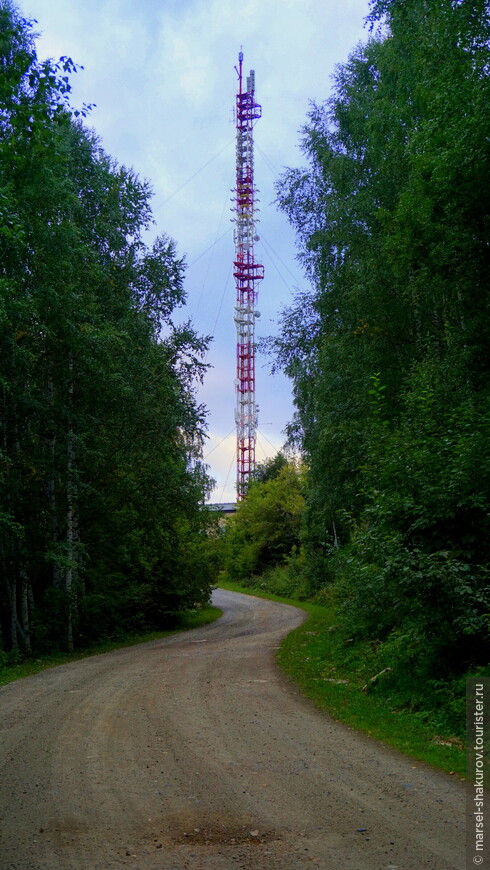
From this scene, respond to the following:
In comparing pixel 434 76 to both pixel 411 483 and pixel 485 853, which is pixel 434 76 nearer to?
pixel 411 483

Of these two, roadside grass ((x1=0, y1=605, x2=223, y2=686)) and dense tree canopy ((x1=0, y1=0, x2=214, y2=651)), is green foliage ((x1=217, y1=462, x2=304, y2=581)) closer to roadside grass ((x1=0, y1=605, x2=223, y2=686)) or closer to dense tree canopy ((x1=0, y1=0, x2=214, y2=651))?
roadside grass ((x1=0, y1=605, x2=223, y2=686))

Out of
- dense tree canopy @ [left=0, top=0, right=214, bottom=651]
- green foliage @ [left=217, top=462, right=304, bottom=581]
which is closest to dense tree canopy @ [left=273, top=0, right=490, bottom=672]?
dense tree canopy @ [left=0, top=0, right=214, bottom=651]

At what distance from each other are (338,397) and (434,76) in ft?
24.1

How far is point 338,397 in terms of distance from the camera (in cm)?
1697

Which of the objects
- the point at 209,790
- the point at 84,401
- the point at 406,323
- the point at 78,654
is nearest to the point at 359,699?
the point at 209,790

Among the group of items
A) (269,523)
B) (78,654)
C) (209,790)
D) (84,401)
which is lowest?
(78,654)

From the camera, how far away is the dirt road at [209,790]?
4.52 metres

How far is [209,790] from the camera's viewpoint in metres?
5.82

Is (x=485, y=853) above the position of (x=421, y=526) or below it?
below

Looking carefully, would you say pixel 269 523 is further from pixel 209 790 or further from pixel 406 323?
pixel 209 790

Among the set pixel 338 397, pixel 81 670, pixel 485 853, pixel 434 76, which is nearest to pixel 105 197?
pixel 338 397

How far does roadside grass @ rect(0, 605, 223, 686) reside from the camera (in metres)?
14.2

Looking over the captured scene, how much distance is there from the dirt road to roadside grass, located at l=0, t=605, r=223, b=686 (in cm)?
385

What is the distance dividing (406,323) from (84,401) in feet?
27.1
